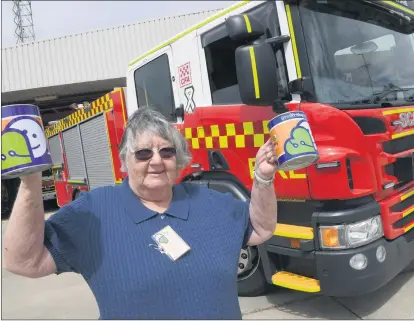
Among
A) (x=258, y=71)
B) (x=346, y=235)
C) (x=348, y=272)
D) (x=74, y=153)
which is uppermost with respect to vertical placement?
(x=258, y=71)

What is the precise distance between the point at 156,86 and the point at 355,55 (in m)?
1.84

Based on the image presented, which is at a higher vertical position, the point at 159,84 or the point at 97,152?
the point at 159,84

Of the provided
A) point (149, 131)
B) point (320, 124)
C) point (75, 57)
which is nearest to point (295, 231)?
point (320, 124)

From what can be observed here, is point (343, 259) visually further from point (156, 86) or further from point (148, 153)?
point (156, 86)

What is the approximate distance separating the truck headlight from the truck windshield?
2.47 ft

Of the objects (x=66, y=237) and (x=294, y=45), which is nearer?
(x=66, y=237)

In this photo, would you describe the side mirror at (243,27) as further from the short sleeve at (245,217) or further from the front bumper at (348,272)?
the front bumper at (348,272)

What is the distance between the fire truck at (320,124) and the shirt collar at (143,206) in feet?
3.51

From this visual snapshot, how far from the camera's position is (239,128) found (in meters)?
3.00

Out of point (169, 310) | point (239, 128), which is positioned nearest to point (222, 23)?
point (239, 128)

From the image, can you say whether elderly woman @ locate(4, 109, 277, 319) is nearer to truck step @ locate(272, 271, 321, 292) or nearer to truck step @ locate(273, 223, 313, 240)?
truck step @ locate(273, 223, 313, 240)

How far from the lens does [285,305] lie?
3.22m

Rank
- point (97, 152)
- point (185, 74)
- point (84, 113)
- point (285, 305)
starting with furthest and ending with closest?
point (84, 113) → point (97, 152) → point (185, 74) → point (285, 305)

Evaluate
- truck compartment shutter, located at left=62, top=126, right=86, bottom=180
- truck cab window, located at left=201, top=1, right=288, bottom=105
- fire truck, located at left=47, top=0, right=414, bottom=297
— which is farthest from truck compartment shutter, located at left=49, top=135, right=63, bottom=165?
truck cab window, located at left=201, top=1, right=288, bottom=105
